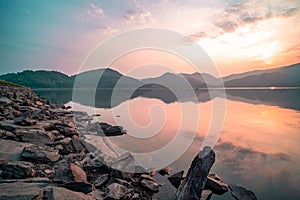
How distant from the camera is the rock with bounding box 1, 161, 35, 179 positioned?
7.04 meters

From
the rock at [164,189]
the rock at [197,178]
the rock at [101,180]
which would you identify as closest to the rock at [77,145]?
the rock at [101,180]

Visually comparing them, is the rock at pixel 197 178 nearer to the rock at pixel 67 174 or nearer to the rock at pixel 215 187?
the rock at pixel 215 187

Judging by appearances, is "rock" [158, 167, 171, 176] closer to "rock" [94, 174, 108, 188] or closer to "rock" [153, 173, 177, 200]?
"rock" [153, 173, 177, 200]

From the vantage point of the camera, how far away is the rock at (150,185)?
818 centimetres

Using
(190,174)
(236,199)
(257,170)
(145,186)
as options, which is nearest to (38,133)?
(145,186)

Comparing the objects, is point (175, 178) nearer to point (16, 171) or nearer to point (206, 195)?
point (206, 195)

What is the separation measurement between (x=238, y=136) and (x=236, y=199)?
12.0 m

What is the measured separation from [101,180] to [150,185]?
2.01m

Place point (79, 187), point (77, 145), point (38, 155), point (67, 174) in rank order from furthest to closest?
point (77, 145), point (38, 155), point (67, 174), point (79, 187)

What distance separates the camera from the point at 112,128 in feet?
62.3

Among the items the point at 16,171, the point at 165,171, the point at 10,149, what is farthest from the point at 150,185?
the point at 10,149

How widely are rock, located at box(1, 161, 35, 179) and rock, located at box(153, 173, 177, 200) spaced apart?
15.8ft

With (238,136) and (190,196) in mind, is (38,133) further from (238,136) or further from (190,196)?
(238,136)

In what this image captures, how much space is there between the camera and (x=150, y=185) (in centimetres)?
832
